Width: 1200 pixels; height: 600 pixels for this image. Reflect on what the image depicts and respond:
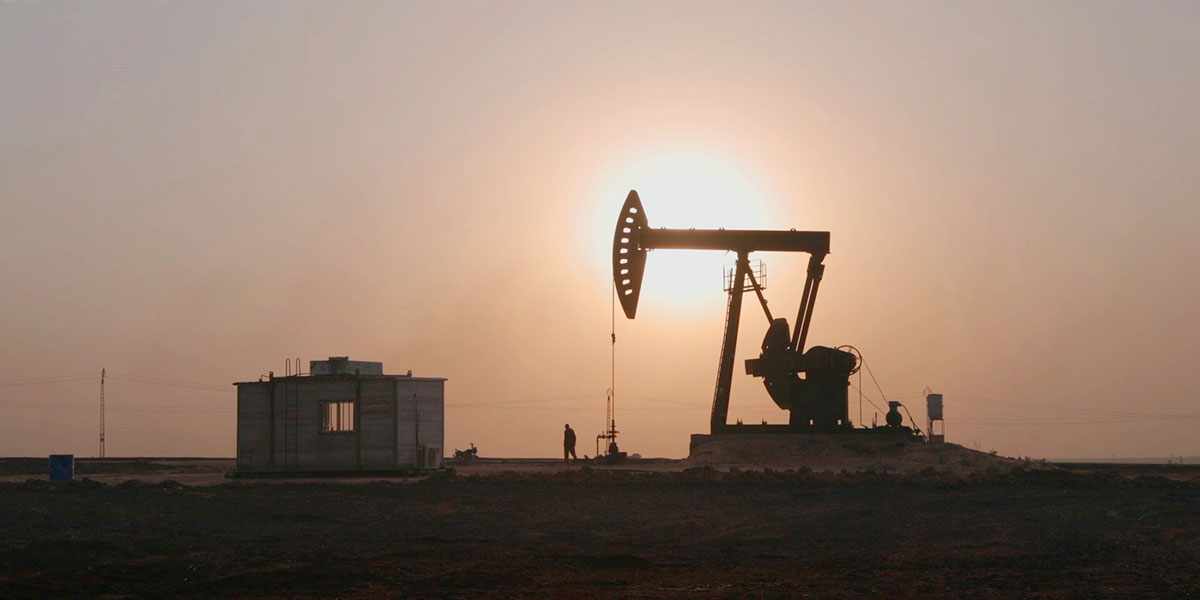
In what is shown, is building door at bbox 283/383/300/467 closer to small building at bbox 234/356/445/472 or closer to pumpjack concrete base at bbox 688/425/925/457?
small building at bbox 234/356/445/472

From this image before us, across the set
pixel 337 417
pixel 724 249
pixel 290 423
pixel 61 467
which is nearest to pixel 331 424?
pixel 337 417

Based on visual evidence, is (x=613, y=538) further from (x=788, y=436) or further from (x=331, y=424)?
(x=788, y=436)

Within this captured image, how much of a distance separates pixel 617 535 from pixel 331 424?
17.2 meters

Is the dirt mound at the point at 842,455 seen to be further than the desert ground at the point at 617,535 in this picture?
Yes

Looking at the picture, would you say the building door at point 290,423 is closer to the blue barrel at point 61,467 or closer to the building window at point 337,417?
the building window at point 337,417

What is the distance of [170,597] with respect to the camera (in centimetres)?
1484

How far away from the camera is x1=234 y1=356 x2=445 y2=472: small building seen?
37281mm

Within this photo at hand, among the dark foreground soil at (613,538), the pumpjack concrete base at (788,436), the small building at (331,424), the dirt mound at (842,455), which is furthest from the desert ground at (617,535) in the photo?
the pumpjack concrete base at (788,436)

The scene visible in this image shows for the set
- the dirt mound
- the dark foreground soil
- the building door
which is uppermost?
the building door

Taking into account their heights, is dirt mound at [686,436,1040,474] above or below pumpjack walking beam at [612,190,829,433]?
below

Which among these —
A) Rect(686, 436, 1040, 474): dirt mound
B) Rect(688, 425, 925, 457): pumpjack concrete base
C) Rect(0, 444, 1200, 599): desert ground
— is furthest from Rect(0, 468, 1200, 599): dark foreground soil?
Rect(688, 425, 925, 457): pumpjack concrete base

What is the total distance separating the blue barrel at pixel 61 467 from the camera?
3500 cm

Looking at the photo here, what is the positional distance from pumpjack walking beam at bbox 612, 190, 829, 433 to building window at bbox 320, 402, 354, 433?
9459mm

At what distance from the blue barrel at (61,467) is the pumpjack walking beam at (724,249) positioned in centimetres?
1656
